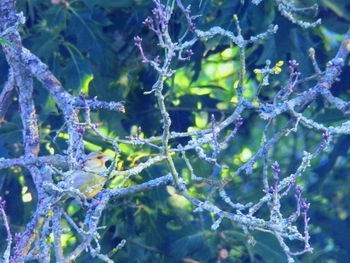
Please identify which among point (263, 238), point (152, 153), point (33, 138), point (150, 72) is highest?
point (33, 138)

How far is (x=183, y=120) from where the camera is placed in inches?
174

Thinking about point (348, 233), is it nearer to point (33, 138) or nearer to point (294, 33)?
point (294, 33)

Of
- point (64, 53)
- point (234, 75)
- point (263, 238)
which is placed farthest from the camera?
point (234, 75)

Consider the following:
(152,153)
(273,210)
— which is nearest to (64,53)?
(152,153)

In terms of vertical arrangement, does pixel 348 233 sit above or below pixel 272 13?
below

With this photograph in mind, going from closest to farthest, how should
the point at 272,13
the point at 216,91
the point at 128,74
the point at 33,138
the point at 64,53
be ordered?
the point at 33,138, the point at 272,13, the point at 64,53, the point at 128,74, the point at 216,91

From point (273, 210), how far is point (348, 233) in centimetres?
258

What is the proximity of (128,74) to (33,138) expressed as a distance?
1510 mm

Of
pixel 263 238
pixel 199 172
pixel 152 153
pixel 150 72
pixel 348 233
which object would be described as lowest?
pixel 348 233

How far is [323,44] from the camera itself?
4.07m

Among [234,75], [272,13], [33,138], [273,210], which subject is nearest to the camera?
[273,210]

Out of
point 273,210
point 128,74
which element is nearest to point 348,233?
point 128,74

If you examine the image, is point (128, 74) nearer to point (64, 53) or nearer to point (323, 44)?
point (64, 53)

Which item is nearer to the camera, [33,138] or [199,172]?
[33,138]
